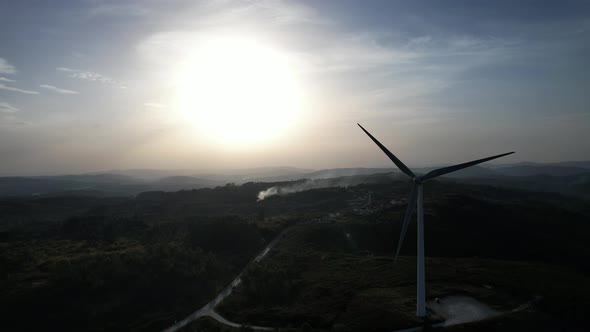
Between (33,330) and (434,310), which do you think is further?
(33,330)

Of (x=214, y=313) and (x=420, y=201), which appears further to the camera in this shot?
(x=214, y=313)

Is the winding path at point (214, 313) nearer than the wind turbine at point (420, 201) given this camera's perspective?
No

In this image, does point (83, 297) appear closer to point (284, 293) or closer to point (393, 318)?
point (284, 293)

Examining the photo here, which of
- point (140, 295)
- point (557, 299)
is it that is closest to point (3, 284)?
point (140, 295)

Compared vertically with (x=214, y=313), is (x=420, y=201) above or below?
above

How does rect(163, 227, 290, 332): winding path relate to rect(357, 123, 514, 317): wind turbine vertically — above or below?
below

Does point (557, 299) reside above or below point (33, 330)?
above

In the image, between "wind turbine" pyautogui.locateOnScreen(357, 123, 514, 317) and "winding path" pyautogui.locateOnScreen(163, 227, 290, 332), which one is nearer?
"wind turbine" pyautogui.locateOnScreen(357, 123, 514, 317)

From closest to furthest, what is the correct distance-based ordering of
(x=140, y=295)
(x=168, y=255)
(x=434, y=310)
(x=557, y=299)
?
1. (x=434, y=310)
2. (x=557, y=299)
3. (x=140, y=295)
4. (x=168, y=255)

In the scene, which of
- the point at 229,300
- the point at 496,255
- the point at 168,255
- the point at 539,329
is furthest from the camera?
the point at 496,255

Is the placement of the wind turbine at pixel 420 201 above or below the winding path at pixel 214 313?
above
